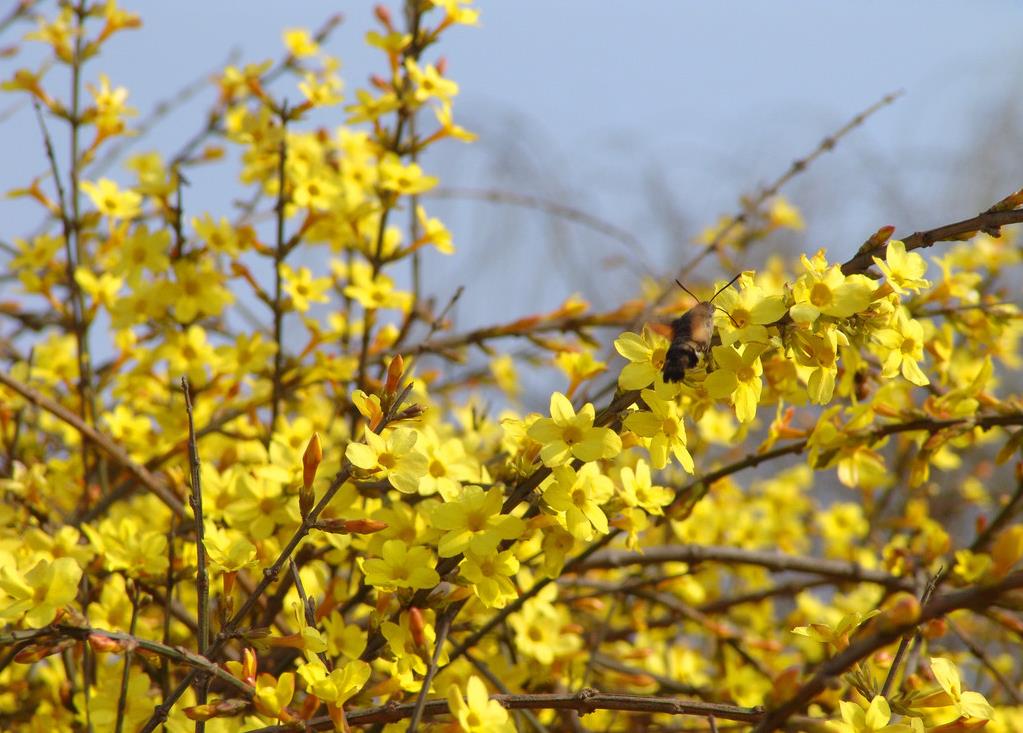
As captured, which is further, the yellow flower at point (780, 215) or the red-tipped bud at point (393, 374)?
the yellow flower at point (780, 215)

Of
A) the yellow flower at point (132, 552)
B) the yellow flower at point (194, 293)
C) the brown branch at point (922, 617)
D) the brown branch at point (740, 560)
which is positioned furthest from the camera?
the yellow flower at point (194, 293)

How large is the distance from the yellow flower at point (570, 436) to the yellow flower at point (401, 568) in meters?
0.20

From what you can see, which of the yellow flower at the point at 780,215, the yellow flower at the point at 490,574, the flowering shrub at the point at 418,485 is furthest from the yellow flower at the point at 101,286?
the yellow flower at the point at 780,215

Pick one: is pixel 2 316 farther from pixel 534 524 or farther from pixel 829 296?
pixel 829 296

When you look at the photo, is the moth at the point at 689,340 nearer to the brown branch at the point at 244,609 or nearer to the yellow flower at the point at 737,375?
the yellow flower at the point at 737,375

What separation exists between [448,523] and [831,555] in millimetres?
2252

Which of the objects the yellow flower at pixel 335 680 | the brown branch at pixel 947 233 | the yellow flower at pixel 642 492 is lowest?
the yellow flower at pixel 335 680

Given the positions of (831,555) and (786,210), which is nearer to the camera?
(831,555)

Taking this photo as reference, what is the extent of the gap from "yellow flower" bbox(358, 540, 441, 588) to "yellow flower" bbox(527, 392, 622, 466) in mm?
199

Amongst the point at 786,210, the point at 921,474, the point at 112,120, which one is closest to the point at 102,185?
the point at 112,120

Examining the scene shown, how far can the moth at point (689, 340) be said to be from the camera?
3.59ft

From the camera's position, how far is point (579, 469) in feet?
3.99

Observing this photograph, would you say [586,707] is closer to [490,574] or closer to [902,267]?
[490,574]

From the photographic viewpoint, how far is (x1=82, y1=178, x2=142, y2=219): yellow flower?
2105mm
